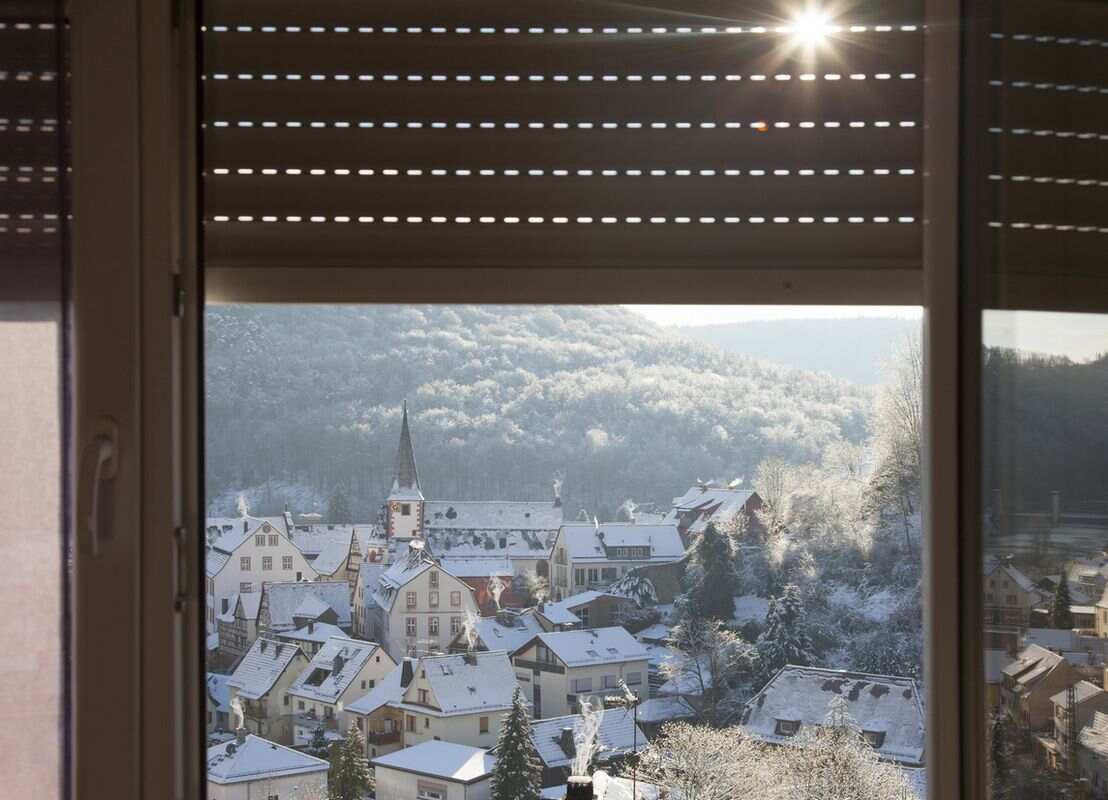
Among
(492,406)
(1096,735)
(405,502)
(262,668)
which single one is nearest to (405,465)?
(405,502)

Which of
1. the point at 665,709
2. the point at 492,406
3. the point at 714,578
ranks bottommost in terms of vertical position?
the point at 665,709

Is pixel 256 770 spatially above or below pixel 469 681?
below

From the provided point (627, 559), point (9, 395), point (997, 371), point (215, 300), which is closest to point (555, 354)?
point (627, 559)

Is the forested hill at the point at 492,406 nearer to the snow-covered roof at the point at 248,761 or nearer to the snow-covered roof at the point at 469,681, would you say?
the snow-covered roof at the point at 469,681

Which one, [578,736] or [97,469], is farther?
[578,736]

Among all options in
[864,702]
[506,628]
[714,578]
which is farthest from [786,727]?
[506,628]

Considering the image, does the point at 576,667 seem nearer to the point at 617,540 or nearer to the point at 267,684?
the point at 617,540
